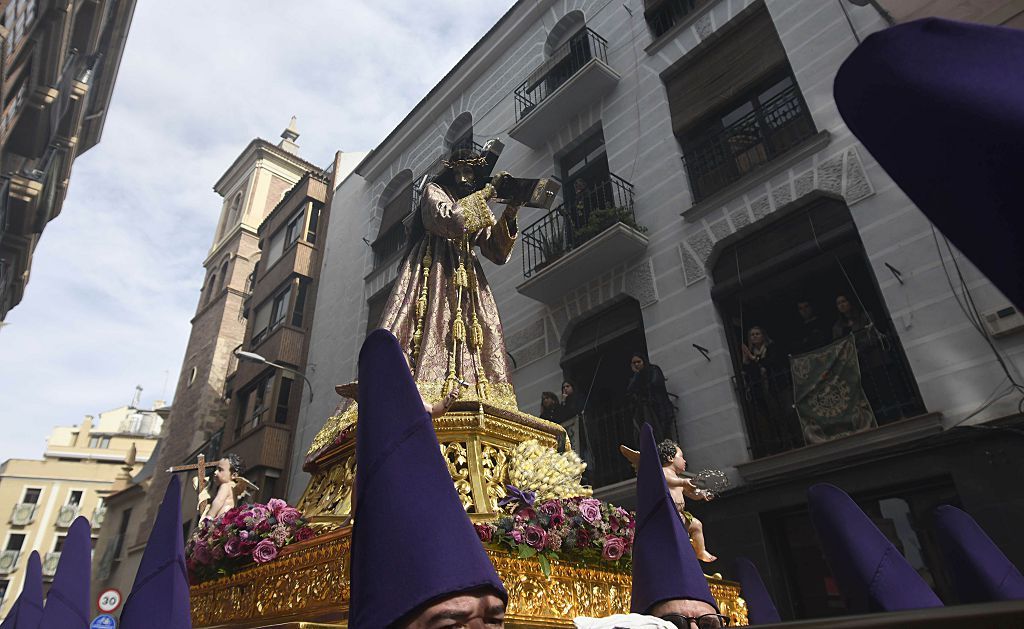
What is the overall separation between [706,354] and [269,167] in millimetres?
28606

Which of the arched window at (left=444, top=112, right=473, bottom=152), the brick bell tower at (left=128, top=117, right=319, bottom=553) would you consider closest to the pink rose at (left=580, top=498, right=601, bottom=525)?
the arched window at (left=444, top=112, right=473, bottom=152)

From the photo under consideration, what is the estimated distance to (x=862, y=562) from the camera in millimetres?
2824

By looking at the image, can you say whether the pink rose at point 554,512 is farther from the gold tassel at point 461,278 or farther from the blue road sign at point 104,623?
the blue road sign at point 104,623

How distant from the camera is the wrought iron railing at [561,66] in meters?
13.6

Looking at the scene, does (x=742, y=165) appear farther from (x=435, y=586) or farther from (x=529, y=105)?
(x=435, y=586)

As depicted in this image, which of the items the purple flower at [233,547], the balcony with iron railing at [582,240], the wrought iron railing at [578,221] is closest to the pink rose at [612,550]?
the purple flower at [233,547]

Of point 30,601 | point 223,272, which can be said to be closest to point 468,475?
point 30,601

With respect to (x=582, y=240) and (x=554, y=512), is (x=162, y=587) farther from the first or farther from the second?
(x=582, y=240)

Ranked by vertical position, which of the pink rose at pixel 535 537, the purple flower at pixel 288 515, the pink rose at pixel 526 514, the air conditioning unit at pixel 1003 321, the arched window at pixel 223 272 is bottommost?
the pink rose at pixel 535 537

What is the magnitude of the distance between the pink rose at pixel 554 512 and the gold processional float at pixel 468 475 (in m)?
0.11

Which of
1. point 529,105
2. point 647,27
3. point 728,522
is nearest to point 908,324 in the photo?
point 728,522

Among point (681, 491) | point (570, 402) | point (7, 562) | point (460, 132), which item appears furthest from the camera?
point (7, 562)

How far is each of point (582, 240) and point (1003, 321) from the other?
252 inches

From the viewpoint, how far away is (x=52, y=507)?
42.7 metres
